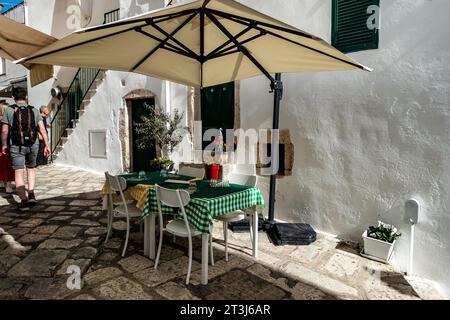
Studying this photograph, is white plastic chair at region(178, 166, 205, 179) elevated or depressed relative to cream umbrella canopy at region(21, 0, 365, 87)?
depressed

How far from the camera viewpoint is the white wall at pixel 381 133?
3.49 metres

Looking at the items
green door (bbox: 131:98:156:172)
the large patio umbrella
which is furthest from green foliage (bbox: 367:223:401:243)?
green door (bbox: 131:98:156:172)

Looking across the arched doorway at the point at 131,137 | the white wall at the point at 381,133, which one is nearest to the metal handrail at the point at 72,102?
the arched doorway at the point at 131,137

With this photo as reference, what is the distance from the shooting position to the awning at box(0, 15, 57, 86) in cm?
378

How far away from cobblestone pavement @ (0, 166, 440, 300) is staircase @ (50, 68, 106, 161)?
5.52 m

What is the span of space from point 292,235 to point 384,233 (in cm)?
120

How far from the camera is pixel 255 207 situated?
3.64 metres

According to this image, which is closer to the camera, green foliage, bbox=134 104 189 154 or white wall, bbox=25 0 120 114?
green foliage, bbox=134 104 189 154

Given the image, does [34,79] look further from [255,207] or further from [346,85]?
[346,85]

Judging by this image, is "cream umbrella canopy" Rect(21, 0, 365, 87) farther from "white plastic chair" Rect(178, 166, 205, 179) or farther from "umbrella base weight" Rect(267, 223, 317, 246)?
"umbrella base weight" Rect(267, 223, 317, 246)

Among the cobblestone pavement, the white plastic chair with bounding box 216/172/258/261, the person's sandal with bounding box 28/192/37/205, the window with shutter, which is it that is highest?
the window with shutter

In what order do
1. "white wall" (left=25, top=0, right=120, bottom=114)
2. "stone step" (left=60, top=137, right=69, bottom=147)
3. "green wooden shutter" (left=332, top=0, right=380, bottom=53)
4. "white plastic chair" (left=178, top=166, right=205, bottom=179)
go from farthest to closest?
"white wall" (left=25, top=0, right=120, bottom=114) → "stone step" (left=60, top=137, right=69, bottom=147) → "white plastic chair" (left=178, top=166, right=205, bottom=179) → "green wooden shutter" (left=332, top=0, right=380, bottom=53)

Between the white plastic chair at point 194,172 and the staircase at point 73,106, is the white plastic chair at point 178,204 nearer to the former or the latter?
the white plastic chair at point 194,172
